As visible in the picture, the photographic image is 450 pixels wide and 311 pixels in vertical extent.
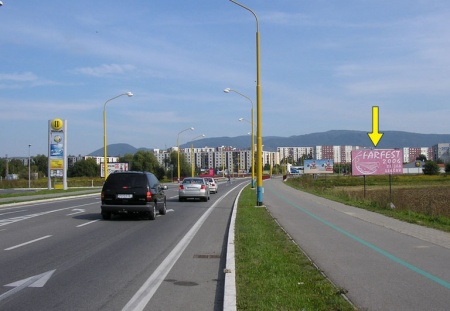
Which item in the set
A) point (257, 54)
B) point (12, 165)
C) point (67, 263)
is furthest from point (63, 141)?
point (12, 165)

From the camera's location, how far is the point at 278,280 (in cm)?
778

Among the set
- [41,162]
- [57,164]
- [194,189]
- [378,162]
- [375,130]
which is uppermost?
[375,130]

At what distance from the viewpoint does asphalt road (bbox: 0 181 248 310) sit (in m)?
7.02

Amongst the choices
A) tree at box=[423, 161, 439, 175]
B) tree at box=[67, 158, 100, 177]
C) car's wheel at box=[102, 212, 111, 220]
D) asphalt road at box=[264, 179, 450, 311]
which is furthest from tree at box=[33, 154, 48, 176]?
asphalt road at box=[264, 179, 450, 311]

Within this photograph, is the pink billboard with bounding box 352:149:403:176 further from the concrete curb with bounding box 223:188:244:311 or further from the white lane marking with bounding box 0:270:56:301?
the white lane marking with bounding box 0:270:56:301

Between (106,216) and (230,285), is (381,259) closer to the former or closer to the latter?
(230,285)

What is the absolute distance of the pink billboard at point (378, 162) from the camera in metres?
30.6

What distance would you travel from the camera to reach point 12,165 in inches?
6289

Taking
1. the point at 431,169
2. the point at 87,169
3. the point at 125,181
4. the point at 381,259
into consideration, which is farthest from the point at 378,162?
the point at 87,169

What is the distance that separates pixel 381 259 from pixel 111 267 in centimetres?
531

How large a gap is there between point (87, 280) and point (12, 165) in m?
165

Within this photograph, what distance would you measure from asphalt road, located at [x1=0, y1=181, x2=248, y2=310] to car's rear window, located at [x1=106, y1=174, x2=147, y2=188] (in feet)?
6.83

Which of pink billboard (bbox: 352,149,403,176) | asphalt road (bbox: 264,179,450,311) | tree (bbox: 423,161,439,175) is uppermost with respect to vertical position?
pink billboard (bbox: 352,149,403,176)

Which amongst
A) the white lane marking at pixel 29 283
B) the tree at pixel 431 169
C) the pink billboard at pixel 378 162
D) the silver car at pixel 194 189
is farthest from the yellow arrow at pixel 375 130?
the tree at pixel 431 169
